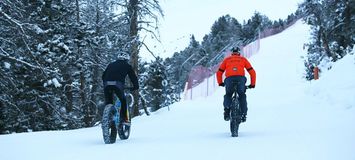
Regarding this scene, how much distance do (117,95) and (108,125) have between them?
86cm

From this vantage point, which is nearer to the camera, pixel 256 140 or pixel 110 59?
pixel 256 140

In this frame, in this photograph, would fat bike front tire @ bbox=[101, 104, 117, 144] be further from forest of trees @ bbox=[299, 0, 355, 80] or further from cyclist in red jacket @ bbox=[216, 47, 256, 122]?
forest of trees @ bbox=[299, 0, 355, 80]

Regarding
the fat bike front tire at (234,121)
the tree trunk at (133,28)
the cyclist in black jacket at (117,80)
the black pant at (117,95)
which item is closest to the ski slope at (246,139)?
the fat bike front tire at (234,121)

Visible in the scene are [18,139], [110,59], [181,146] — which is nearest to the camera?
[181,146]

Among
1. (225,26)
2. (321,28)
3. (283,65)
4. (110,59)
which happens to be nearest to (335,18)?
(321,28)

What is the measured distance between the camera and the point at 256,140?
8508 mm

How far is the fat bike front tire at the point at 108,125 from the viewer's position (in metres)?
8.50

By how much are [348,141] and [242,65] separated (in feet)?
9.59

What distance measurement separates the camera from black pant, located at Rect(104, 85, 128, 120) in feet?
29.9

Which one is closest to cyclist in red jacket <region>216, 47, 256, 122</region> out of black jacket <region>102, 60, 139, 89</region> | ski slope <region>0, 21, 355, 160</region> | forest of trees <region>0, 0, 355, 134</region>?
ski slope <region>0, 21, 355, 160</region>

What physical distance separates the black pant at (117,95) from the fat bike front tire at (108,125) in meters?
0.38

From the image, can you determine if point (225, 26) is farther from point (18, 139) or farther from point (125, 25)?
point (18, 139)

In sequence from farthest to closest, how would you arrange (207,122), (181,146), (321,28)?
(321,28), (207,122), (181,146)

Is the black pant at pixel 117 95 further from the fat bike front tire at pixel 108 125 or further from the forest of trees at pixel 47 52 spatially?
the forest of trees at pixel 47 52
